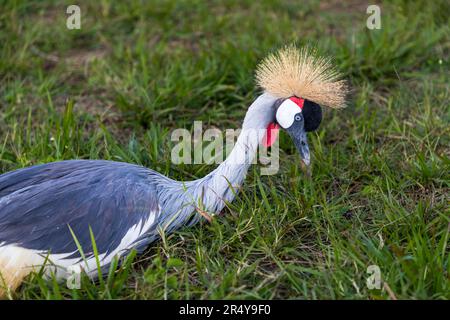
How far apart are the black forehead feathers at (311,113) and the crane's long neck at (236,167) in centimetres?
15

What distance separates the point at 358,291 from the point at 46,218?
3.68ft

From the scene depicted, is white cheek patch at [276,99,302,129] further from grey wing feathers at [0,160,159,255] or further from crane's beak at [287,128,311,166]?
grey wing feathers at [0,160,159,255]

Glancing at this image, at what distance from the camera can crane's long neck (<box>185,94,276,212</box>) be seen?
107 inches

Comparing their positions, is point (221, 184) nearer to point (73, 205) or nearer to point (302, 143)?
point (302, 143)

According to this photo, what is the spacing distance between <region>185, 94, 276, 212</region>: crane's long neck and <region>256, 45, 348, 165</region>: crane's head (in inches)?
2.8

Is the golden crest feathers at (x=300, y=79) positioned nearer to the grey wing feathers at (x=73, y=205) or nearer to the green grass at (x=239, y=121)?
the green grass at (x=239, y=121)

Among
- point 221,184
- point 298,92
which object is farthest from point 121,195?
point 298,92

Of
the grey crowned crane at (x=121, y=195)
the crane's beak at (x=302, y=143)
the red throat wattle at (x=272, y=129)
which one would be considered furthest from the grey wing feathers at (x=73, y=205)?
the crane's beak at (x=302, y=143)

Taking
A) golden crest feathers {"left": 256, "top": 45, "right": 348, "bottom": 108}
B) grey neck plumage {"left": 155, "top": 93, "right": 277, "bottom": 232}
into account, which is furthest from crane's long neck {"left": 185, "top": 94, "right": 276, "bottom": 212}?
golden crest feathers {"left": 256, "top": 45, "right": 348, "bottom": 108}

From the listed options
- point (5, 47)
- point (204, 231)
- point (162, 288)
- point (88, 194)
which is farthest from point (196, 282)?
point (5, 47)

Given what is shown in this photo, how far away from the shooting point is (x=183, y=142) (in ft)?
10.7

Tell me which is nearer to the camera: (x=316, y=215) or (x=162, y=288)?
(x=162, y=288)
